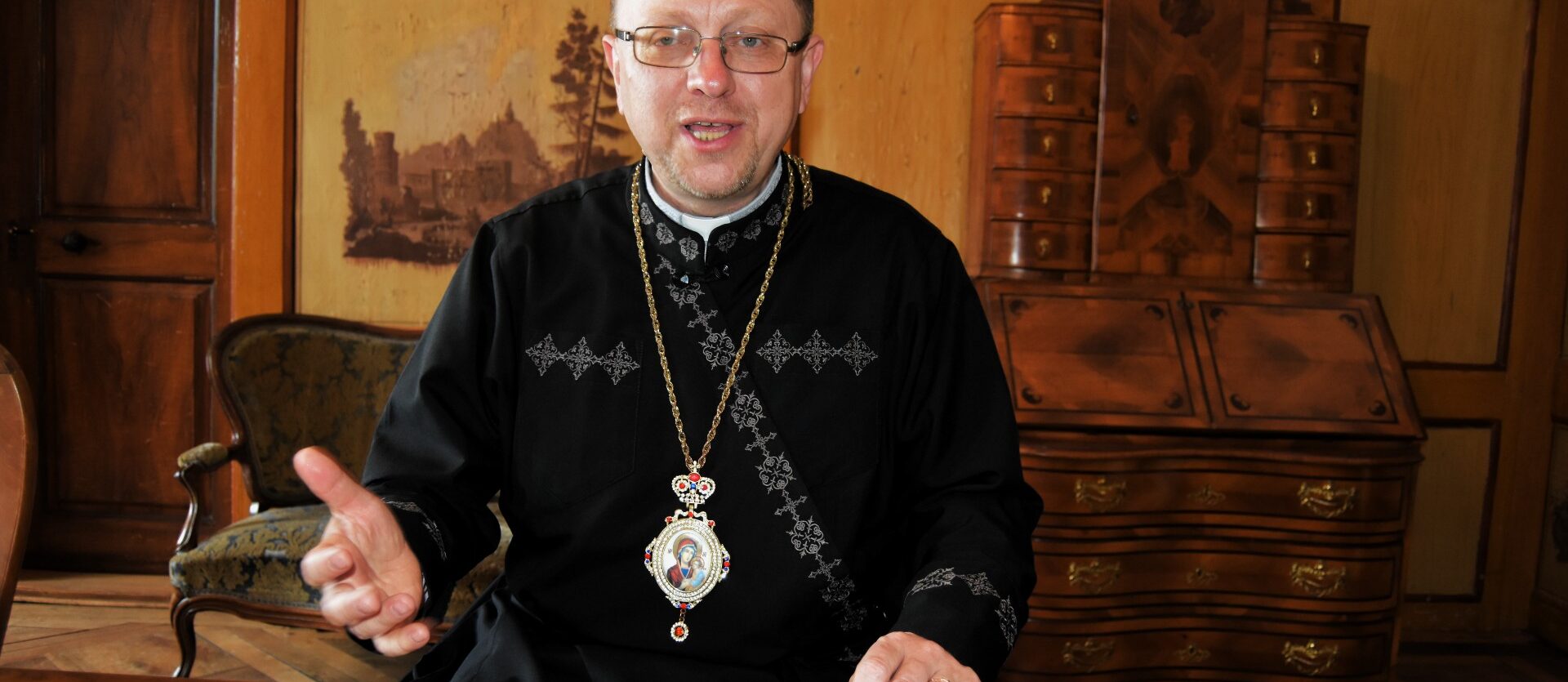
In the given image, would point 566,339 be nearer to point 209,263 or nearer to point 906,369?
point 906,369

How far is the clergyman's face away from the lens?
59.2 inches

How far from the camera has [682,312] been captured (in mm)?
1618

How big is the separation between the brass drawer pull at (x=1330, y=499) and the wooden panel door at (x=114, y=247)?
158 inches

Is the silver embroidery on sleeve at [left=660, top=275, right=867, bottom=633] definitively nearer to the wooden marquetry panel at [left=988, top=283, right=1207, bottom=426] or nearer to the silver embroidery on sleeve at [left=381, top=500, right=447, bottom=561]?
the silver embroidery on sleeve at [left=381, top=500, right=447, bottom=561]

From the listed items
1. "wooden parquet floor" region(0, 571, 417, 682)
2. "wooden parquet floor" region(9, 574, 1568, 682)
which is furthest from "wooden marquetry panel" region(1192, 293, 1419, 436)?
"wooden parquet floor" region(0, 571, 417, 682)

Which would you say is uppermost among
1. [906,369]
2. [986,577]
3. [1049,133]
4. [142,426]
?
[1049,133]

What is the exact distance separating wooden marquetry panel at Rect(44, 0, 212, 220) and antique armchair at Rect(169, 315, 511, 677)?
107 cm

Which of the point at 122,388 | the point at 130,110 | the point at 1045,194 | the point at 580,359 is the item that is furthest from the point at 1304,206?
the point at 122,388

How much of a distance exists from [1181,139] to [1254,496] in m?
1.21

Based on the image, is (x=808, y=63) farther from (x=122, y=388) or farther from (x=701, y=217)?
(x=122, y=388)

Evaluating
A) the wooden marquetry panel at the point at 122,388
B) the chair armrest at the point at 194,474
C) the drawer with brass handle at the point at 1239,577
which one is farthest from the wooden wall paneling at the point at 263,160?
the drawer with brass handle at the point at 1239,577

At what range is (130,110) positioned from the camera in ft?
14.2

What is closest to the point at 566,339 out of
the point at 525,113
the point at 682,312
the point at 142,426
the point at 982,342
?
the point at 682,312

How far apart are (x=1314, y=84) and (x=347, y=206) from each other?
345 centimetres
